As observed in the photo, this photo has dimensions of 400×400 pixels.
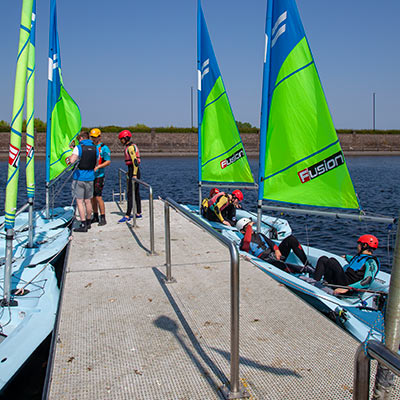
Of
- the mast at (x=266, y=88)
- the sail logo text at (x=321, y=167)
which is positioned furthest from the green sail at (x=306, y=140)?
the mast at (x=266, y=88)

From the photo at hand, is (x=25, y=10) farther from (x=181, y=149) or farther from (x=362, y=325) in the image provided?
(x=181, y=149)

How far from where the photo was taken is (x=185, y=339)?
3.47 metres

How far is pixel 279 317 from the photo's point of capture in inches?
152

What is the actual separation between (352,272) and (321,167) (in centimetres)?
189

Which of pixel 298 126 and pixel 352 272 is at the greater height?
pixel 298 126

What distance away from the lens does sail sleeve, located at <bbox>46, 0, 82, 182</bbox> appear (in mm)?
8625

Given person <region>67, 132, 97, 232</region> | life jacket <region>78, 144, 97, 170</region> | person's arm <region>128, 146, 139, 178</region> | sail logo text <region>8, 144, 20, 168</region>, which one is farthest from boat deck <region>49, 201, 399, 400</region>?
person's arm <region>128, 146, 139, 178</region>

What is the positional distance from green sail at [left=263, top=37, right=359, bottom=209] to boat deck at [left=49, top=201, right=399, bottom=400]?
2134mm

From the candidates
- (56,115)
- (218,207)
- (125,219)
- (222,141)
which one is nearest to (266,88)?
(218,207)

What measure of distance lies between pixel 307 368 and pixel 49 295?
306cm

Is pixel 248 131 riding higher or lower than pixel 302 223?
higher

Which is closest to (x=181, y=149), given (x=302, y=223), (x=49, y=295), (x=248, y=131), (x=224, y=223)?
(x=248, y=131)

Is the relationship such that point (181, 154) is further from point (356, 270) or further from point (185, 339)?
point (185, 339)

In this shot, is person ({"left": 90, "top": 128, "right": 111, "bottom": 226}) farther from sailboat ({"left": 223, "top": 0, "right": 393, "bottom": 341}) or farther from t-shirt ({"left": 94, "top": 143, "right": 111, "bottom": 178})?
sailboat ({"left": 223, "top": 0, "right": 393, "bottom": 341})
